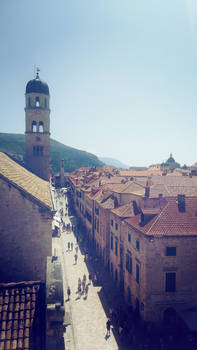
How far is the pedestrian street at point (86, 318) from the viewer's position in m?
22.2

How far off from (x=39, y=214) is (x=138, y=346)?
13.7 m

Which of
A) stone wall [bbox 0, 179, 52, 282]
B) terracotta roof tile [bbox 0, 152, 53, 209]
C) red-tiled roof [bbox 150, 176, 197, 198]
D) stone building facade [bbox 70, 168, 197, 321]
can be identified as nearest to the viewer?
stone wall [bbox 0, 179, 52, 282]

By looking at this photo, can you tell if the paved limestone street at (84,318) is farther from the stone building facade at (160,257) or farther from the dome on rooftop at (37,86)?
the dome on rooftop at (37,86)

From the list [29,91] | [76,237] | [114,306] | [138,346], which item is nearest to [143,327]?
[138,346]

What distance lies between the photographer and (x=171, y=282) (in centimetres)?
2450

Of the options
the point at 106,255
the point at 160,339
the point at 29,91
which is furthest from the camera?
the point at 29,91

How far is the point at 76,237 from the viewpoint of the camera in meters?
52.1

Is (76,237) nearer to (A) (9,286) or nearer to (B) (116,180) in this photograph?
(B) (116,180)

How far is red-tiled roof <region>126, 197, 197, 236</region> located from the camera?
24.4 metres

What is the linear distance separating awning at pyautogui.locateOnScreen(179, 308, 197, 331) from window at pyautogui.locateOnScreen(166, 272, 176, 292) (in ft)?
6.58

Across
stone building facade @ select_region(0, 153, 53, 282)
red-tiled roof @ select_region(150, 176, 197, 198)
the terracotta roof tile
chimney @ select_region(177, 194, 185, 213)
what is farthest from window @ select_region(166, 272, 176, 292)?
the terracotta roof tile

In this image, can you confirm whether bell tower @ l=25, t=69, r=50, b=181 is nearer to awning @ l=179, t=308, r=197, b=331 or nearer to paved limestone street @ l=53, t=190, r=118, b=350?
paved limestone street @ l=53, t=190, r=118, b=350

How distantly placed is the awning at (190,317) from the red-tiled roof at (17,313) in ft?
45.8

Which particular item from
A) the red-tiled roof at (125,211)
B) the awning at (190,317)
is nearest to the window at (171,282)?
the awning at (190,317)
